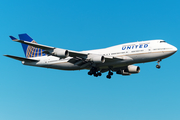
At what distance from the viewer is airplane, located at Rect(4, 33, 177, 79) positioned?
39.6m

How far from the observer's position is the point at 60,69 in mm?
45625

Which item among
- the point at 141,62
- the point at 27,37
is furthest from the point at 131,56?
the point at 27,37

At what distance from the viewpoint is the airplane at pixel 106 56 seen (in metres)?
39.6

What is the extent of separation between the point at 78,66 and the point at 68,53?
161 inches

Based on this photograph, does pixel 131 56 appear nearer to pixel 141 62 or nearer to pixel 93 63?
pixel 141 62

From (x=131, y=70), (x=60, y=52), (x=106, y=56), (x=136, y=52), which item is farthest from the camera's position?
(x=131, y=70)

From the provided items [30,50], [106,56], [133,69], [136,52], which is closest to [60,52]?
[106,56]

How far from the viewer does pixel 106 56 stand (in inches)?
1633

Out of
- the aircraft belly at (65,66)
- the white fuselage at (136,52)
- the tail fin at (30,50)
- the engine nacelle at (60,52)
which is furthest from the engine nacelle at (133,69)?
the tail fin at (30,50)

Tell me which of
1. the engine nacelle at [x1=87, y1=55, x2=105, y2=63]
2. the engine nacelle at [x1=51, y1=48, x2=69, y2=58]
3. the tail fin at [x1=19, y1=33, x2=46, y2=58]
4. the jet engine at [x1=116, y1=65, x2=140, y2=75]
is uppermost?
the tail fin at [x1=19, y1=33, x2=46, y2=58]

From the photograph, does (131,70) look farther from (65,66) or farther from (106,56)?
(65,66)

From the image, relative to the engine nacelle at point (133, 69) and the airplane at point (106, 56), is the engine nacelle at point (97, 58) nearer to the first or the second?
the airplane at point (106, 56)

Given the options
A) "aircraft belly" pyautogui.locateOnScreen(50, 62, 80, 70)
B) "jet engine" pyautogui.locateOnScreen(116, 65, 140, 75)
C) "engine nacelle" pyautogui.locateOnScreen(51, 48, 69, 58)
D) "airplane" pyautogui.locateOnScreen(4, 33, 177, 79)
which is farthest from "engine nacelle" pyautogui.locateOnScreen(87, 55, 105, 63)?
"jet engine" pyautogui.locateOnScreen(116, 65, 140, 75)

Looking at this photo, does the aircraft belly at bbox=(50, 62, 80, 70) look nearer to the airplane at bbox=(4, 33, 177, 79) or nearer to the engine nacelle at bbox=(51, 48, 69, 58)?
the airplane at bbox=(4, 33, 177, 79)
